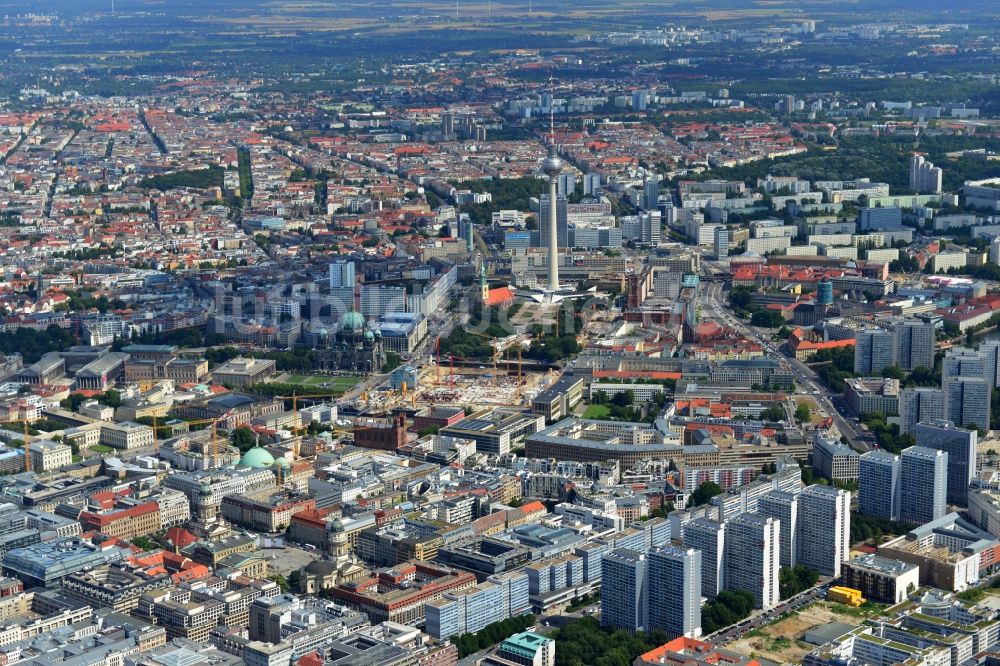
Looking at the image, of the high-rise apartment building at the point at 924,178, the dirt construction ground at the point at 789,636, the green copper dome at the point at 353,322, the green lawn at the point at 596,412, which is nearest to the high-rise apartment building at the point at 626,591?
the dirt construction ground at the point at 789,636

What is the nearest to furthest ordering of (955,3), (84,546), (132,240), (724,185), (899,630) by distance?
(899,630) → (84,546) → (132,240) → (724,185) → (955,3)

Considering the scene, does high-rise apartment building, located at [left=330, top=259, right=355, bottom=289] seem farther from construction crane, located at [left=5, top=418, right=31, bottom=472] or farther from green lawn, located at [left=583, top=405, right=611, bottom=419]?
construction crane, located at [left=5, top=418, right=31, bottom=472]

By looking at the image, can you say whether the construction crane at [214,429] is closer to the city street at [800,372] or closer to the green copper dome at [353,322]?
the green copper dome at [353,322]

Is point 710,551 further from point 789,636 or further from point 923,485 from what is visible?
point 923,485

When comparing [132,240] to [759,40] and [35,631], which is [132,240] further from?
[759,40]

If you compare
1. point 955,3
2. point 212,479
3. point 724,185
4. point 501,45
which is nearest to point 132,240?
point 724,185

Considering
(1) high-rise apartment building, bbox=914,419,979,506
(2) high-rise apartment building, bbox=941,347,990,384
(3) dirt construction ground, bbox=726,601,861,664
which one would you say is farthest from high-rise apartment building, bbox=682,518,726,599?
(2) high-rise apartment building, bbox=941,347,990,384

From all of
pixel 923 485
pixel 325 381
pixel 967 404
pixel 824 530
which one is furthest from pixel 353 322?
pixel 824 530
